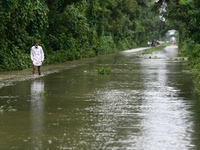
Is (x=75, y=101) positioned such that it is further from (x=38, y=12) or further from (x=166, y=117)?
(x=38, y=12)

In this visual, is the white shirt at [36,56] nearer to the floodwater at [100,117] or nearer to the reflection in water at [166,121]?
the floodwater at [100,117]

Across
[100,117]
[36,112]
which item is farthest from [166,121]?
[36,112]

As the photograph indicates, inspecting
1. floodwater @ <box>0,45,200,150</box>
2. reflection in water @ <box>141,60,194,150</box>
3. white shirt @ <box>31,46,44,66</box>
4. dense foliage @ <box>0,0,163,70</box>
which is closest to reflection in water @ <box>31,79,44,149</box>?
floodwater @ <box>0,45,200,150</box>

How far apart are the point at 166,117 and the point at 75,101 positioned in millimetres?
3085

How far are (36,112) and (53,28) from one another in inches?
1015

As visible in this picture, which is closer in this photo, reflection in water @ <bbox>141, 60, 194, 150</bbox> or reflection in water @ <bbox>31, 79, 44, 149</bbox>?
reflection in water @ <bbox>141, 60, 194, 150</bbox>

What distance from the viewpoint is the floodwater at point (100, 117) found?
7113 mm

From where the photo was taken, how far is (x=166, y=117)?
30.6 ft

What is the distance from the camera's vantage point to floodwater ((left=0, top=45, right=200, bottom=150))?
23.3 ft

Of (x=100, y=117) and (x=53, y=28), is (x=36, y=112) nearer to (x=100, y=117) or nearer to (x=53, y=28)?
(x=100, y=117)

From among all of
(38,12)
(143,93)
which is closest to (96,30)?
(38,12)

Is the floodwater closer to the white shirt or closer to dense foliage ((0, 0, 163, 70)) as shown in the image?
the white shirt

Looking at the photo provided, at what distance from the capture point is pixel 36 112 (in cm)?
998

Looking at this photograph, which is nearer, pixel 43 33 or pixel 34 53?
pixel 34 53
